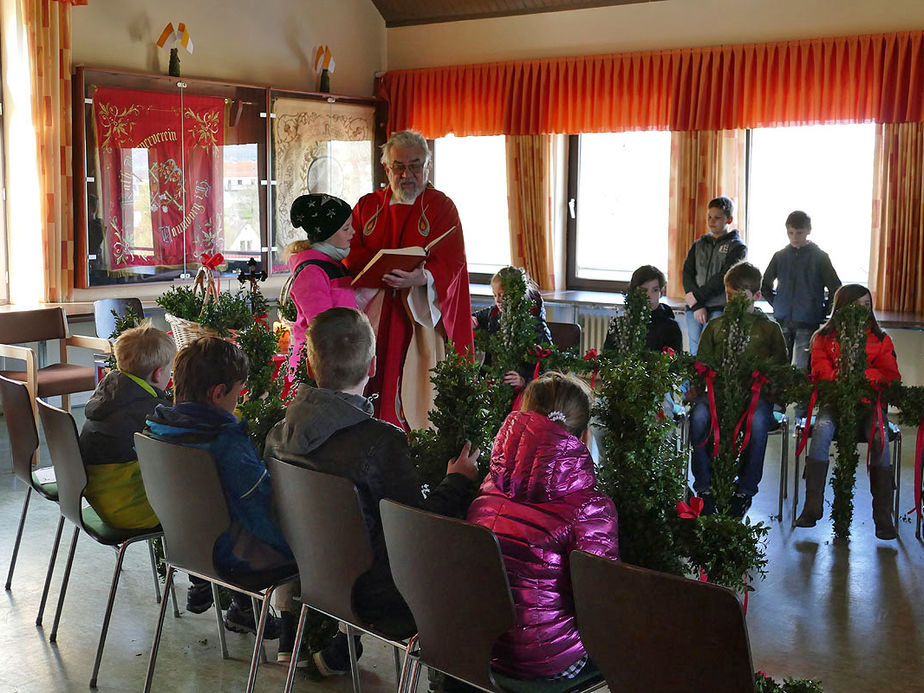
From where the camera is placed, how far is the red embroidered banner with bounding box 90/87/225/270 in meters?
7.01

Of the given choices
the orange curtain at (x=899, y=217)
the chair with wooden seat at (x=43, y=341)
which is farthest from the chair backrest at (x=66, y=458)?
the orange curtain at (x=899, y=217)

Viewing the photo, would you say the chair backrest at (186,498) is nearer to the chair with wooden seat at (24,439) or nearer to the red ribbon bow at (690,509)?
the chair with wooden seat at (24,439)

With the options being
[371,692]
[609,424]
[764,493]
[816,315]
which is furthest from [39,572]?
[816,315]

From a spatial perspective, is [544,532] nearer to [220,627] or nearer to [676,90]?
[220,627]

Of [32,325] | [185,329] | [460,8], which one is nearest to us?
[185,329]

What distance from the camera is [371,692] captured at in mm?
2947

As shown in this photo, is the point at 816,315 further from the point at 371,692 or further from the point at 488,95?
the point at 371,692

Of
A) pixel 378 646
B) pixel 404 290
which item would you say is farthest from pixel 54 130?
pixel 378 646

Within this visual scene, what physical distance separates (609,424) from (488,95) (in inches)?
251

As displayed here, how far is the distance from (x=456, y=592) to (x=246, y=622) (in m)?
1.51

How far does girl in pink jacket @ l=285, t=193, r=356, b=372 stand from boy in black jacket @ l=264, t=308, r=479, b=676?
1.31 m

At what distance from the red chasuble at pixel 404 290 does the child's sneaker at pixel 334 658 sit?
1148 millimetres

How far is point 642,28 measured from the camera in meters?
7.69

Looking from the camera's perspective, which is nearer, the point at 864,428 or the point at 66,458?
the point at 66,458
